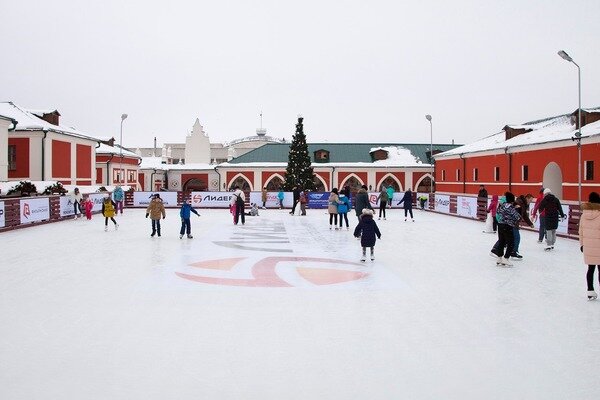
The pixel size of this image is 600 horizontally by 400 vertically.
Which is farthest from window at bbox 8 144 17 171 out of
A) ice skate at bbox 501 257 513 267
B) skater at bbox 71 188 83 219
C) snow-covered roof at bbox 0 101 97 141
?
ice skate at bbox 501 257 513 267

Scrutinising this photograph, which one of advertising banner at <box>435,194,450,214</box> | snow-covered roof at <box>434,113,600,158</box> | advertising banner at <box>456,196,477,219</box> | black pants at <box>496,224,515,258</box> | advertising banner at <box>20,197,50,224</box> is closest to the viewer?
black pants at <box>496,224,515,258</box>

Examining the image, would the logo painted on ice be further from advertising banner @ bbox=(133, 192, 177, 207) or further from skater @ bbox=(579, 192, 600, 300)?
advertising banner @ bbox=(133, 192, 177, 207)

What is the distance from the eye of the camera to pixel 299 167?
161ft

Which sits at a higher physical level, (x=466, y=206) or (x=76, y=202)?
(x=76, y=202)

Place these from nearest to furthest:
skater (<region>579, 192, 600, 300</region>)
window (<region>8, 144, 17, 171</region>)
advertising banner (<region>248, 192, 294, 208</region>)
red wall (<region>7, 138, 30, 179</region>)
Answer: skater (<region>579, 192, 600, 300</region>) < red wall (<region>7, 138, 30, 179</region>) < window (<region>8, 144, 17, 171</region>) < advertising banner (<region>248, 192, 294, 208</region>)

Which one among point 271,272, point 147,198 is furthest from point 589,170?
point 147,198

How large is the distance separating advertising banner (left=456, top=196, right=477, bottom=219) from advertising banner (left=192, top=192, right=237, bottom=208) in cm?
1696

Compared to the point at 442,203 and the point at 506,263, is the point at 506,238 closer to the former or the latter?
the point at 506,263

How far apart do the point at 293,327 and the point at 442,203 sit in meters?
29.6

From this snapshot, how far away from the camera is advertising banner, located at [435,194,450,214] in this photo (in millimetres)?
33713

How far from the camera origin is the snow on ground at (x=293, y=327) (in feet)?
16.1

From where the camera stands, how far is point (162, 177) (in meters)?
69.2

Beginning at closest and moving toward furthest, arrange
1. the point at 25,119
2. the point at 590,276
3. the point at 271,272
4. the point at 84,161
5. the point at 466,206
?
the point at 590,276 → the point at 271,272 → the point at 466,206 → the point at 25,119 → the point at 84,161

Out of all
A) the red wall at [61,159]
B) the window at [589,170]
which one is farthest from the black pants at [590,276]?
the red wall at [61,159]
